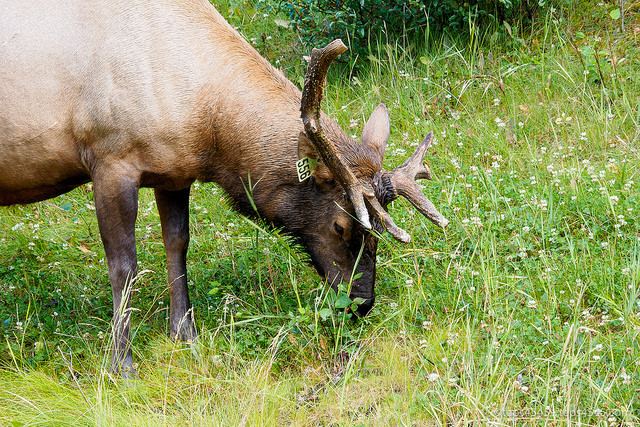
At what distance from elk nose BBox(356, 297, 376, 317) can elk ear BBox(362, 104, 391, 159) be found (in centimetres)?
87

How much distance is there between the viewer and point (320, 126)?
414 centimetres

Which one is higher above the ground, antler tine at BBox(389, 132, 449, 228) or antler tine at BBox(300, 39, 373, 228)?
antler tine at BBox(300, 39, 373, 228)

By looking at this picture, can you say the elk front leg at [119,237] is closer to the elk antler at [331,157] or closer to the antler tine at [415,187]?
the elk antler at [331,157]

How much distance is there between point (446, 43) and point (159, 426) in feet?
15.6

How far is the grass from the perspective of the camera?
3.85 meters

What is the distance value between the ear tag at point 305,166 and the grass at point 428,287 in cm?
43

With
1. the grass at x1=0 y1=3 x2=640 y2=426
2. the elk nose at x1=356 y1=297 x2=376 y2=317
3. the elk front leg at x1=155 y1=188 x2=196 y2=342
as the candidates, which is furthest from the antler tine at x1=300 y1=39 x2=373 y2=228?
the elk front leg at x1=155 y1=188 x2=196 y2=342

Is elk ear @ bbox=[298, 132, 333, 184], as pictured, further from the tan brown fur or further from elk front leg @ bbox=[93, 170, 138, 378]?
elk front leg @ bbox=[93, 170, 138, 378]

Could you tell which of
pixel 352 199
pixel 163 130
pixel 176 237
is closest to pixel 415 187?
pixel 352 199

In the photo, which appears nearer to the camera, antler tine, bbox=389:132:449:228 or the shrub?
antler tine, bbox=389:132:449:228

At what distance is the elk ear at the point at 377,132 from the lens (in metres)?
4.79

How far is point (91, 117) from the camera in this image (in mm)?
4516

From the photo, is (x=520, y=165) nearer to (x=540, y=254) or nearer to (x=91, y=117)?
(x=540, y=254)

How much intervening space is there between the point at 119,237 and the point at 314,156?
1.26 m
